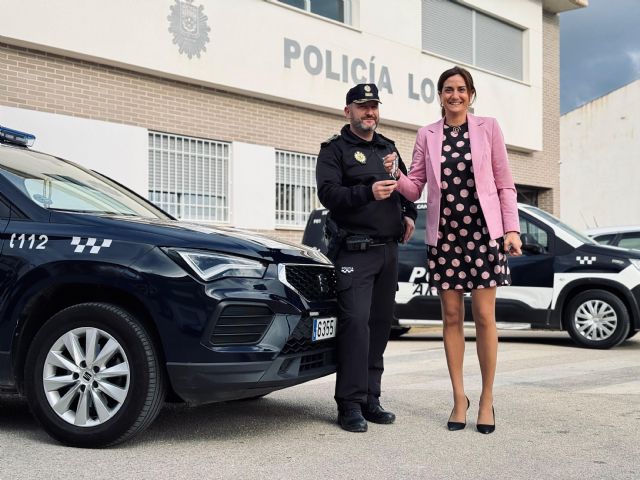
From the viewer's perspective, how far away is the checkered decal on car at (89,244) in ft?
14.2

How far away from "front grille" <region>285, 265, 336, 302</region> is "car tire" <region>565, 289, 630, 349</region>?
216 inches

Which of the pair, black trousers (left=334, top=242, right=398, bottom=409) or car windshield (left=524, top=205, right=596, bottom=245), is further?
car windshield (left=524, top=205, right=596, bottom=245)

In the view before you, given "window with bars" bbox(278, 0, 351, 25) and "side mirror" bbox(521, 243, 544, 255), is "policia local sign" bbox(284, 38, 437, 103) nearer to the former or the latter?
"window with bars" bbox(278, 0, 351, 25)

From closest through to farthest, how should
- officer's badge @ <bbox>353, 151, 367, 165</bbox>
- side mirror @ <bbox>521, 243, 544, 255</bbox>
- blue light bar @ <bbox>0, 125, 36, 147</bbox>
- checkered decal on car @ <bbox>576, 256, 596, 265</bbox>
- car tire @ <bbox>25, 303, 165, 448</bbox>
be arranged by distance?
car tire @ <bbox>25, 303, 165, 448</bbox>
officer's badge @ <bbox>353, 151, 367, 165</bbox>
blue light bar @ <bbox>0, 125, 36, 147</bbox>
checkered decal on car @ <bbox>576, 256, 596, 265</bbox>
side mirror @ <bbox>521, 243, 544, 255</bbox>

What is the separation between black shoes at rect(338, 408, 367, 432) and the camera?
4742mm

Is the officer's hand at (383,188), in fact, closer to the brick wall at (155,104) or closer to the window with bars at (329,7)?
the brick wall at (155,104)

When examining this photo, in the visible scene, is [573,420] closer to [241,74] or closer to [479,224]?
[479,224]

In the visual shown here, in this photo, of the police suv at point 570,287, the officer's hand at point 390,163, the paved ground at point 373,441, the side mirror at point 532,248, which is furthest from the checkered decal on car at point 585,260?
the officer's hand at point 390,163

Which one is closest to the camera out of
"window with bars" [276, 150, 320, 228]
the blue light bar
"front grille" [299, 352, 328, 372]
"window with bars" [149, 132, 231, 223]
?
"front grille" [299, 352, 328, 372]

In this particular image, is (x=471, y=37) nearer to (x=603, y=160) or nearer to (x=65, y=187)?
(x=65, y=187)

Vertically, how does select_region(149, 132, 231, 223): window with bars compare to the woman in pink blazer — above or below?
above

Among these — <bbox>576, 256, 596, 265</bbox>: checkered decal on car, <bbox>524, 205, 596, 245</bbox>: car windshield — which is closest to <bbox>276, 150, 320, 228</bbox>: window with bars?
<bbox>524, 205, 596, 245</bbox>: car windshield

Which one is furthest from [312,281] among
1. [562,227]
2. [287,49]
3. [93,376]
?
[287,49]

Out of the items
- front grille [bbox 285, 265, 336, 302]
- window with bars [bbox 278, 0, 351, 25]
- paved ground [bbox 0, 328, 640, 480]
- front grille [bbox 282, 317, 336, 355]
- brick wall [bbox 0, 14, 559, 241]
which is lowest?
paved ground [bbox 0, 328, 640, 480]
